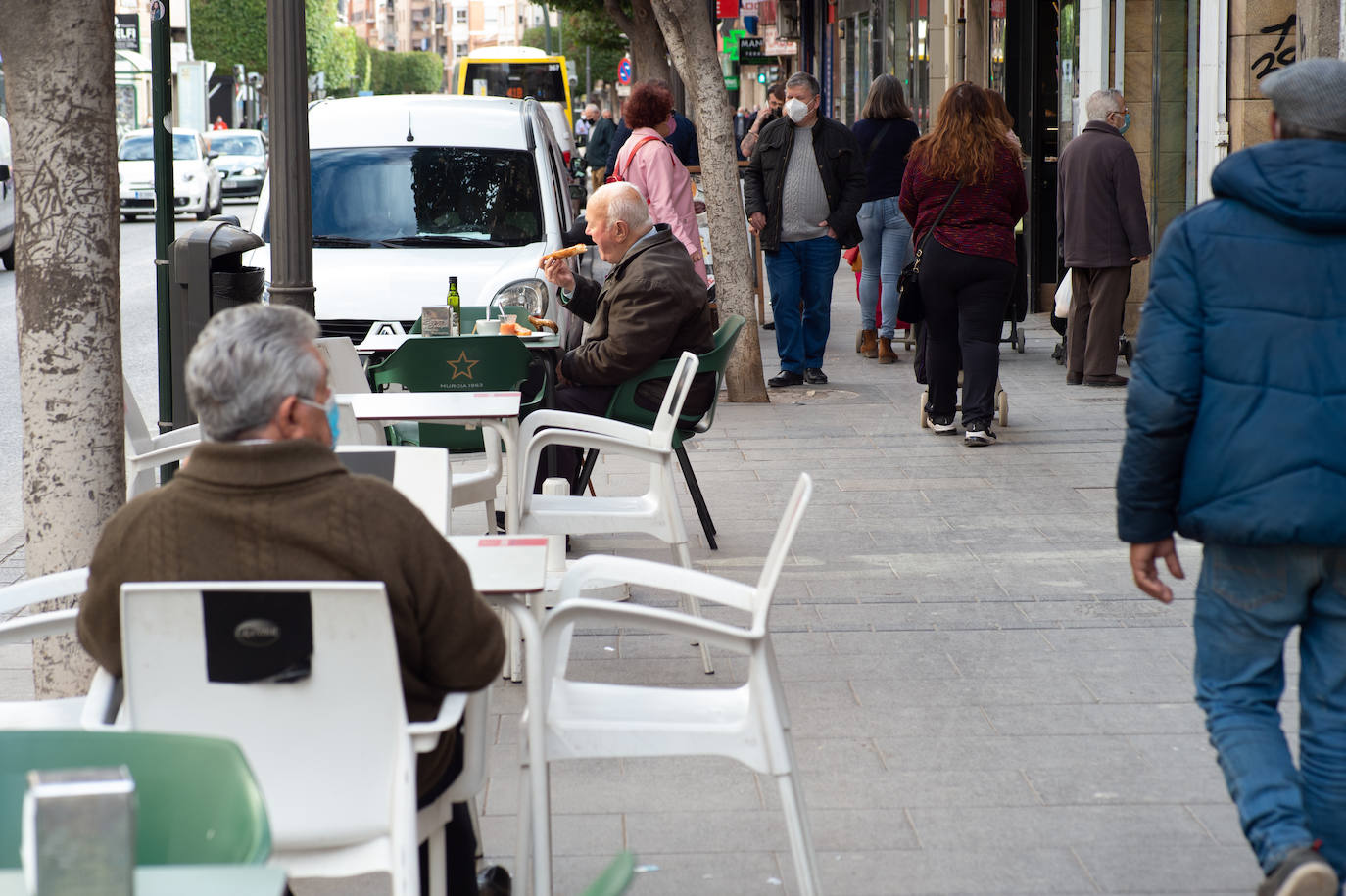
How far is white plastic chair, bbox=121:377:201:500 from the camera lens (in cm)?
543

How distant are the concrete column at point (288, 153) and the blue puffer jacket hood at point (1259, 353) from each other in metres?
Answer: 4.48

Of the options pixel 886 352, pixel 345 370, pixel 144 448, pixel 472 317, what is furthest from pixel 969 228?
pixel 144 448

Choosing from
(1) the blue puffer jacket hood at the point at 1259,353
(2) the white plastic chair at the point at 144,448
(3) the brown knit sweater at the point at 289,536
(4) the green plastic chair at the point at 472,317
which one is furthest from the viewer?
(4) the green plastic chair at the point at 472,317

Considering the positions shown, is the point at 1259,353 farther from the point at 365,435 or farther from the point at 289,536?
the point at 365,435

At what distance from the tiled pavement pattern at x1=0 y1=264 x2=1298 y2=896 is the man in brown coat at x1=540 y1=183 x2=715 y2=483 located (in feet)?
2.37

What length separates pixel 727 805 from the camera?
166 inches

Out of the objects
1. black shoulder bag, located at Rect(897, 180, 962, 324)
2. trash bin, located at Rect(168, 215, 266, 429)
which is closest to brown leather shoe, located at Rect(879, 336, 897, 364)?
black shoulder bag, located at Rect(897, 180, 962, 324)

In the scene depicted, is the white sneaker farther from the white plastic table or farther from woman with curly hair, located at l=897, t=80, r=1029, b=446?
the white plastic table

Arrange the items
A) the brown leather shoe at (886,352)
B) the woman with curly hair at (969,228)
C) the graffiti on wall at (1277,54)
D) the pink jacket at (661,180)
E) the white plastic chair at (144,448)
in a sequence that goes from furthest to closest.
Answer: the brown leather shoe at (886,352) → the pink jacket at (661,180) → the graffiti on wall at (1277,54) → the woman with curly hair at (969,228) → the white plastic chair at (144,448)

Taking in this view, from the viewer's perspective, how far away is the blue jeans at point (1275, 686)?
10.8 feet

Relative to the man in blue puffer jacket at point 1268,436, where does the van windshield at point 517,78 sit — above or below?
above

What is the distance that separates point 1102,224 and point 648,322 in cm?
528

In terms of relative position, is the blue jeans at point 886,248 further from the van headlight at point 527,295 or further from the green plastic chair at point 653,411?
the green plastic chair at point 653,411

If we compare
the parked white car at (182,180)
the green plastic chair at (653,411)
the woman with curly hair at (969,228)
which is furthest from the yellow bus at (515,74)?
the green plastic chair at (653,411)
